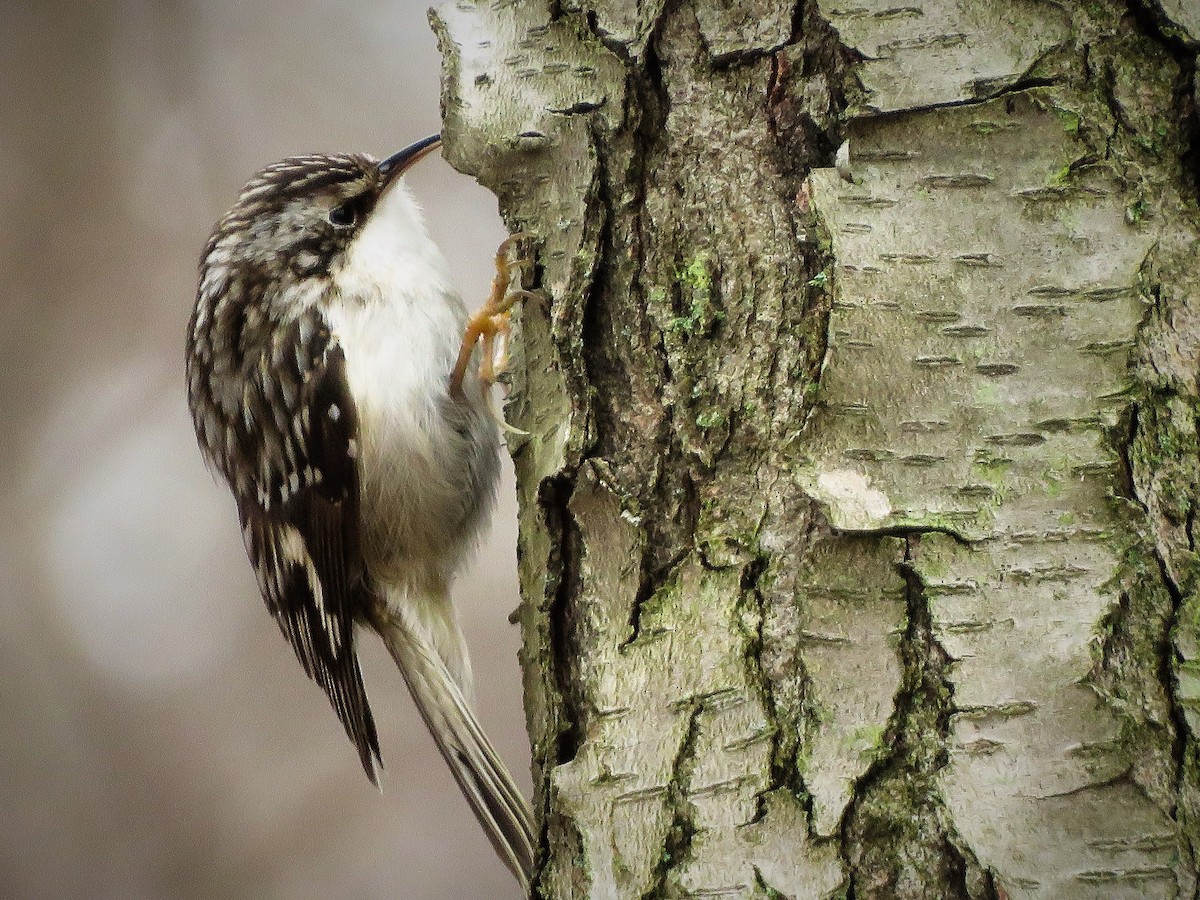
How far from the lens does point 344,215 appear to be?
2445mm

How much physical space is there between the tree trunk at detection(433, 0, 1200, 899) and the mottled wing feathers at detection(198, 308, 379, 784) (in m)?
1.10

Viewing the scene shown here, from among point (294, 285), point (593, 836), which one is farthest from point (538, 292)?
point (294, 285)

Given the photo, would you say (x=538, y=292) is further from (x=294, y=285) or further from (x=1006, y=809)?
(x=294, y=285)

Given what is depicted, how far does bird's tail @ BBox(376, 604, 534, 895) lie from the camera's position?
2133 mm

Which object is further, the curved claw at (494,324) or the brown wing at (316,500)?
the brown wing at (316,500)

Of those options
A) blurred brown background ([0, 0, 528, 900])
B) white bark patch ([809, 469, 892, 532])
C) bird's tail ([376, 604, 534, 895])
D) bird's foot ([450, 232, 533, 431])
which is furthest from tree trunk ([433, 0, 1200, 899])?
blurred brown background ([0, 0, 528, 900])

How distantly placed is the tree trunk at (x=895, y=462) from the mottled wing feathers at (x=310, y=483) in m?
1.10

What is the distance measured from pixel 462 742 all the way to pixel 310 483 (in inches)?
26.4

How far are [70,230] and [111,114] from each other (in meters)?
0.43

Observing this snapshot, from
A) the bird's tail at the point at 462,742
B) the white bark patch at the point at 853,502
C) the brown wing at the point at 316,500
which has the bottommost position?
the bird's tail at the point at 462,742

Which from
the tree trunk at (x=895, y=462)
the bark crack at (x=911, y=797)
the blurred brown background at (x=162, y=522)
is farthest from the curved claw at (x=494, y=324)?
the blurred brown background at (x=162, y=522)

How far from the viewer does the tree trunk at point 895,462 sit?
1150 mm

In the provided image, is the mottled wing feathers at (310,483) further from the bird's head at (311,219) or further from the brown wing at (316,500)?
the bird's head at (311,219)

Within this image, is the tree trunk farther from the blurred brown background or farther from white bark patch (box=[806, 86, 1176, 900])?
the blurred brown background
